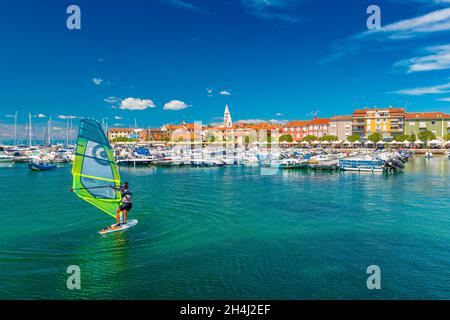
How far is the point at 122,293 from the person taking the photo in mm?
9531

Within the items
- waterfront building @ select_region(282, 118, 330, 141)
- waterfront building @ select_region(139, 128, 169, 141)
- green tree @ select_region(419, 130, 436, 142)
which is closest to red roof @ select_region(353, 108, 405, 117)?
waterfront building @ select_region(282, 118, 330, 141)

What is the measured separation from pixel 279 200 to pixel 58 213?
14.3 meters

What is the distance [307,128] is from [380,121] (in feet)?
82.2

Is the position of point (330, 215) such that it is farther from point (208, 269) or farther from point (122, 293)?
point (122, 293)

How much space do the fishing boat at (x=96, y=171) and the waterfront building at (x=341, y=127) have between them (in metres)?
99.1

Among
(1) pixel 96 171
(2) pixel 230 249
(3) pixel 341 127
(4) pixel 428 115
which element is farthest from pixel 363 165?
→ (4) pixel 428 115

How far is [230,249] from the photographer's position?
43.7 ft

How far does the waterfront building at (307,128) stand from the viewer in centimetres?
11387

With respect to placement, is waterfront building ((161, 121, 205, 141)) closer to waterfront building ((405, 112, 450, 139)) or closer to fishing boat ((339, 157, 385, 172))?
waterfront building ((405, 112, 450, 139))

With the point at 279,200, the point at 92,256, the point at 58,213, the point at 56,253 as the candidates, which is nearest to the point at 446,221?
the point at 279,200

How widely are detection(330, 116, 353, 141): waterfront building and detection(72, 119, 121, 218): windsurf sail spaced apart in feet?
325

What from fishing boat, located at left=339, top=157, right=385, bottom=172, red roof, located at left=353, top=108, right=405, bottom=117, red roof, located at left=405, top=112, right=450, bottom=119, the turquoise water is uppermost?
red roof, located at left=353, top=108, right=405, bottom=117

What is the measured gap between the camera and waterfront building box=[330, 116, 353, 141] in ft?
351

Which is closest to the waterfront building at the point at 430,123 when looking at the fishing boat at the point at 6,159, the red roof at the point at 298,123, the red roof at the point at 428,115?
the red roof at the point at 428,115
